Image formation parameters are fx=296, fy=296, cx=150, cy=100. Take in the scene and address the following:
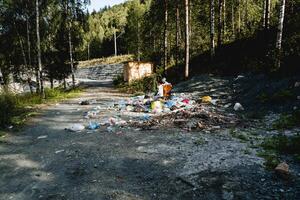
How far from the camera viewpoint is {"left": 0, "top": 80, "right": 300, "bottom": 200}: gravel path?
4469 millimetres

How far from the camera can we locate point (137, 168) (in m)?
5.50

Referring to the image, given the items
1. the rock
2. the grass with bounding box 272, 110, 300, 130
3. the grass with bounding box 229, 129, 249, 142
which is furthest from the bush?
the rock

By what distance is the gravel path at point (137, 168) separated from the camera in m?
4.47

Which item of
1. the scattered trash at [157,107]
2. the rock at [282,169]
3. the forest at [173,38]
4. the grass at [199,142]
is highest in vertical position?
the forest at [173,38]

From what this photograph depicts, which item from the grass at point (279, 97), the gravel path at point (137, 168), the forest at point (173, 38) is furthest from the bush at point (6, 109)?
the grass at point (279, 97)

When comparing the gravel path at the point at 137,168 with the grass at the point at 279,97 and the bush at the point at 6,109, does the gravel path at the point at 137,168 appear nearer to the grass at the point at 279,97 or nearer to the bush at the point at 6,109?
the bush at the point at 6,109

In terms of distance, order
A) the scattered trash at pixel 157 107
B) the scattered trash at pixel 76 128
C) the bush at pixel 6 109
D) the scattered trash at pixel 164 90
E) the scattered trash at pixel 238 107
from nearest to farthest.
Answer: the scattered trash at pixel 76 128
the bush at pixel 6 109
the scattered trash at pixel 238 107
the scattered trash at pixel 157 107
the scattered trash at pixel 164 90

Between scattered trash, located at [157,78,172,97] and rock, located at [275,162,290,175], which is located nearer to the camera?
rock, located at [275,162,290,175]

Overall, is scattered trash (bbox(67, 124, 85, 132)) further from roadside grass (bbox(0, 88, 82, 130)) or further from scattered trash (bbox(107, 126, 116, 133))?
roadside grass (bbox(0, 88, 82, 130))

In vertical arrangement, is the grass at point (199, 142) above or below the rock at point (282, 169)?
Result: below

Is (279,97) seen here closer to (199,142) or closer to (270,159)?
(199,142)

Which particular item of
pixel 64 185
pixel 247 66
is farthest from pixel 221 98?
pixel 64 185

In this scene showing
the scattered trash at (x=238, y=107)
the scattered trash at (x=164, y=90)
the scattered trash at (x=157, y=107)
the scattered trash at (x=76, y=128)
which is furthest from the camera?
the scattered trash at (x=164, y=90)

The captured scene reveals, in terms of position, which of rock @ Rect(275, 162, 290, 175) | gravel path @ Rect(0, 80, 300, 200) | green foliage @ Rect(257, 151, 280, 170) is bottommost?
gravel path @ Rect(0, 80, 300, 200)
